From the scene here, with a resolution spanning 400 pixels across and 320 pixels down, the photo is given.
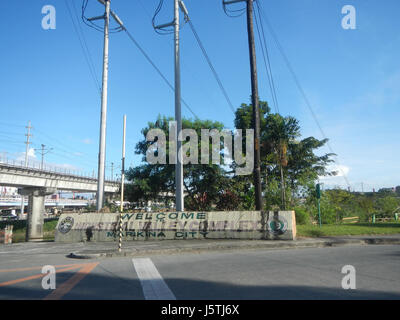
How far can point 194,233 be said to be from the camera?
1429 cm

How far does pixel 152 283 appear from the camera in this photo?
6.17 metres

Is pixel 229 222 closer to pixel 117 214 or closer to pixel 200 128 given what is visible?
pixel 117 214

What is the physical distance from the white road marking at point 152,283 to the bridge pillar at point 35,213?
91.6 ft

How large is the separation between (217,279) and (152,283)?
4.80 ft

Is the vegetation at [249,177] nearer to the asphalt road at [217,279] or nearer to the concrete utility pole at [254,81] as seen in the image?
the concrete utility pole at [254,81]

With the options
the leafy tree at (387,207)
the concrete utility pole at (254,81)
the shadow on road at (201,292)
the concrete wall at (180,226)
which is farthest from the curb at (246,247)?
the leafy tree at (387,207)

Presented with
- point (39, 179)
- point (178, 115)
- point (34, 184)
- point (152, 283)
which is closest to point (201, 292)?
point (152, 283)

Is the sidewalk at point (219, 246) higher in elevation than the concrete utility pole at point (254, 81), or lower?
lower

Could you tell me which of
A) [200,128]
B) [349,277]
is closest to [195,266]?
[349,277]

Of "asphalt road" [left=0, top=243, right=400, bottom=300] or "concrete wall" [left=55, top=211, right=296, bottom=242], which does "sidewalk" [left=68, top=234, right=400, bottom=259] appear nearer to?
"concrete wall" [left=55, top=211, right=296, bottom=242]

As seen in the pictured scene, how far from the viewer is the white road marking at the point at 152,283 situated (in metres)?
5.20

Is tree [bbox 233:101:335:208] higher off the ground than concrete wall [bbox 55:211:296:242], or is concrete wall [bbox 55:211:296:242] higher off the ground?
tree [bbox 233:101:335:208]

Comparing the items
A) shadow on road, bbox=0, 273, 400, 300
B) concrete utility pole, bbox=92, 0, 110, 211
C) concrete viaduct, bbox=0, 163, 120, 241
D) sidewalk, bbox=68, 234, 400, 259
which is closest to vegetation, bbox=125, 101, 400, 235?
concrete utility pole, bbox=92, 0, 110, 211

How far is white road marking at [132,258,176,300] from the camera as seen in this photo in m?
5.20
